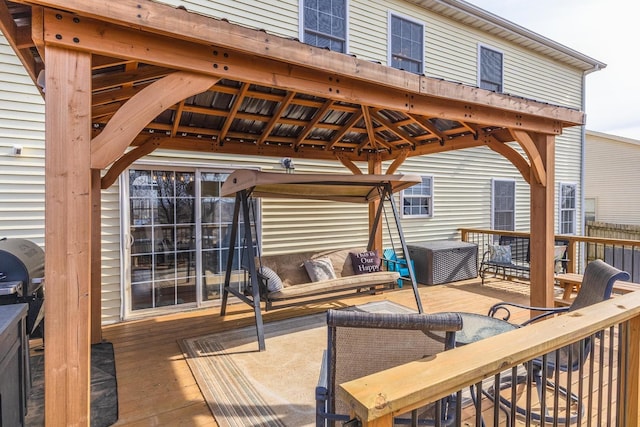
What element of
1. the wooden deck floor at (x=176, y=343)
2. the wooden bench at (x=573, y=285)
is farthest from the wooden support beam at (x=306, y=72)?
the wooden deck floor at (x=176, y=343)

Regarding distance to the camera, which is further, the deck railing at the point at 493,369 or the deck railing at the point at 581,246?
the deck railing at the point at 581,246

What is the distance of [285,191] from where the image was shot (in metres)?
4.66

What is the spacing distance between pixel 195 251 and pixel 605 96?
80.4ft

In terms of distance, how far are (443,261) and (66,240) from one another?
20.4 feet

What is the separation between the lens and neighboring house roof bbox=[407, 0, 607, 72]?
723cm

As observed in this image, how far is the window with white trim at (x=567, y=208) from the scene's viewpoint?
32.0 ft

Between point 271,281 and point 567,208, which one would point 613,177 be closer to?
point 567,208

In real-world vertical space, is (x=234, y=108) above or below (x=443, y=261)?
above

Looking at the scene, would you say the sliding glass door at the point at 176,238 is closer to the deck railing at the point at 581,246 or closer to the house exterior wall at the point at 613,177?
the deck railing at the point at 581,246

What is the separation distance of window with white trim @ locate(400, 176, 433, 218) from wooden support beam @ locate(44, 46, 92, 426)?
248 inches

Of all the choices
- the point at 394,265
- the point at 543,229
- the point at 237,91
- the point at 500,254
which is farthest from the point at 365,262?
the point at 237,91

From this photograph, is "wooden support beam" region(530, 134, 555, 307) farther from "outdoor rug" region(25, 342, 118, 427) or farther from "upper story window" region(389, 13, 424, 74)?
"outdoor rug" region(25, 342, 118, 427)

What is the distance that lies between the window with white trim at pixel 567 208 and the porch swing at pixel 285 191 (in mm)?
7309

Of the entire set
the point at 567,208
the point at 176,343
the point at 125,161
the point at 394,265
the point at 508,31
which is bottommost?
the point at 176,343
